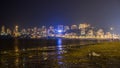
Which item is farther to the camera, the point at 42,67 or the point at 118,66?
the point at 42,67

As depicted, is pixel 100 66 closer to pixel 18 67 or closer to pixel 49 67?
pixel 49 67

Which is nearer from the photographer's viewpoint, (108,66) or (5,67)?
(108,66)

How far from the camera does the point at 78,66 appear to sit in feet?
116

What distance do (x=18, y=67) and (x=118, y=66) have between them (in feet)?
46.8

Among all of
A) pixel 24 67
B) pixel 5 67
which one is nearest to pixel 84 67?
pixel 24 67

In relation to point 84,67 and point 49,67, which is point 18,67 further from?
point 84,67

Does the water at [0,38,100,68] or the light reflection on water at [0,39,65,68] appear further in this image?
the light reflection on water at [0,39,65,68]

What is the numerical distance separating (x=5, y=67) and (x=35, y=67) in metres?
4.47

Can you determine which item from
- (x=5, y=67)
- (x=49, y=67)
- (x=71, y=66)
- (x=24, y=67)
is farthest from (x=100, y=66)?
(x=5, y=67)

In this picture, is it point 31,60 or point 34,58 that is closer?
point 31,60

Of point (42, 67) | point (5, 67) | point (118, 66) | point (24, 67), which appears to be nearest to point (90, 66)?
point (118, 66)

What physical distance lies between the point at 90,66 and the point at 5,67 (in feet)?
40.8

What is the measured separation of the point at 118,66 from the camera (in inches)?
1304

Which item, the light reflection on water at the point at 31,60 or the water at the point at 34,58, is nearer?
the water at the point at 34,58
